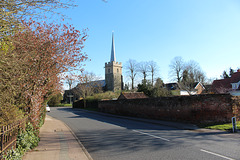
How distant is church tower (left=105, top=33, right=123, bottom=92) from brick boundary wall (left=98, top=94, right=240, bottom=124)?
65885mm

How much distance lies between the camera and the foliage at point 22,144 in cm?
529

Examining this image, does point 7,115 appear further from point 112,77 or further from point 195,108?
point 112,77

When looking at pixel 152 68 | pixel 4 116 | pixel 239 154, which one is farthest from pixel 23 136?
pixel 152 68

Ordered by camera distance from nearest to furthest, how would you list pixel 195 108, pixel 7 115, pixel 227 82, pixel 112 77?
pixel 7 115 → pixel 195 108 → pixel 227 82 → pixel 112 77

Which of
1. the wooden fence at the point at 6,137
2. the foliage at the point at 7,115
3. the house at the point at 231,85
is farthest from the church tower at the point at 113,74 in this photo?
the wooden fence at the point at 6,137

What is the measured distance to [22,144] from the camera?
676cm

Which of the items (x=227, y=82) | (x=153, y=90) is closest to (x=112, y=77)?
(x=153, y=90)

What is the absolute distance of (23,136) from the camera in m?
6.97

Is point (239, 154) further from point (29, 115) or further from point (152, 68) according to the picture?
point (152, 68)

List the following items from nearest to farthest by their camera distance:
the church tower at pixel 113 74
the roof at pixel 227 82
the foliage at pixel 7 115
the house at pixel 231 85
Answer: the foliage at pixel 7 115 < the house at pixel 231 85 < the roof at pixel 227 82 < the church tower at pixel 113 74

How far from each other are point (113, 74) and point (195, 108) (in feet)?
251

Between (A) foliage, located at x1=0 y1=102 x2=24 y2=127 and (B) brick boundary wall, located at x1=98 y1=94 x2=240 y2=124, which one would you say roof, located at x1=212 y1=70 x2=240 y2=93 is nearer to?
(B) brick boundary wall, located at x1=98 y1=94 x2=240 y2=124

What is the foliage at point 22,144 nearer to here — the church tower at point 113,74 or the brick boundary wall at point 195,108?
the brick boundary wall at point 195,108

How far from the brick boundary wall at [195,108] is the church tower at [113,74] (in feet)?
216
